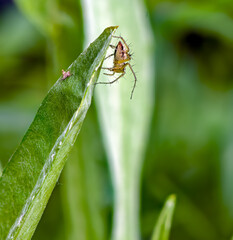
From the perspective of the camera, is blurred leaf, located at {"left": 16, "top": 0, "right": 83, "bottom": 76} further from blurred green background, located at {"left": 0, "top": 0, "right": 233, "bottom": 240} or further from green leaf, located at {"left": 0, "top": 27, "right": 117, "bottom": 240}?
green leaf, located at {"left": 0, "top": 27, "right": 117, "bottom": 240}

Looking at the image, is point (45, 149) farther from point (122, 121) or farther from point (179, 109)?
point (179, 109)

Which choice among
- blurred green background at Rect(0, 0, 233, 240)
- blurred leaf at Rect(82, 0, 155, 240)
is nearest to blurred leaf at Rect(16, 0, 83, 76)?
blurred leaf at Rect(82, 0, 155, 240)

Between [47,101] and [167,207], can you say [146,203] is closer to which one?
[167,207]

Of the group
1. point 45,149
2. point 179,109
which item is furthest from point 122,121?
point 179,109

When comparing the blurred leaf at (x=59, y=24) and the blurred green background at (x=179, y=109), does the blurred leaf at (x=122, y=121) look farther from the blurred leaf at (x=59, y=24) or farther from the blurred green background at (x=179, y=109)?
the blurred green background at (x=179, y=109)

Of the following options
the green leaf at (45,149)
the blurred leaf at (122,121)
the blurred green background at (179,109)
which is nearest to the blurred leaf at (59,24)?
the blurred leaf at (122,121)
